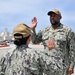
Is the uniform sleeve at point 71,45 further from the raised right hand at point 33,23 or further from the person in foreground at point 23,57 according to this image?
the person in foreground at point 23,57

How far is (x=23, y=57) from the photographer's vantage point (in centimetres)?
488

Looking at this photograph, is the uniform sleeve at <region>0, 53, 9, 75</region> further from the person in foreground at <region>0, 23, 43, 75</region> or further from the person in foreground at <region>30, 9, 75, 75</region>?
the person in foreground at <region>30, 9, 75, 75</region>

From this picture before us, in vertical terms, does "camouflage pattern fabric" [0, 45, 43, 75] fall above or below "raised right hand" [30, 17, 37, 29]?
below

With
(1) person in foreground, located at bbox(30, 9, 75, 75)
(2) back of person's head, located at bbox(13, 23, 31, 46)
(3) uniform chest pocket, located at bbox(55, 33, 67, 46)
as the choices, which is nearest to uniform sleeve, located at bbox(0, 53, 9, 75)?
(2) back of person's head, located at bbox(13, 23, 31, 46)

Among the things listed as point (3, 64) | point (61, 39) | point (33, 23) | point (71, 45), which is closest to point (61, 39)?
point (61, 39)

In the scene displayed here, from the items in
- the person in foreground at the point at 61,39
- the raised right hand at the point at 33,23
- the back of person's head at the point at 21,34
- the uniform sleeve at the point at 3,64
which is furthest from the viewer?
the raised right hand at the point at 33,23

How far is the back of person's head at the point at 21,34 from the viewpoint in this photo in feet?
15.9

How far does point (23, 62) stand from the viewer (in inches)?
192

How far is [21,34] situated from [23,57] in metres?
0.25

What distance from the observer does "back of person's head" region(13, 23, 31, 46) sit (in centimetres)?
486

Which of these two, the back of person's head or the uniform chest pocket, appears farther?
the uniform chest pocket

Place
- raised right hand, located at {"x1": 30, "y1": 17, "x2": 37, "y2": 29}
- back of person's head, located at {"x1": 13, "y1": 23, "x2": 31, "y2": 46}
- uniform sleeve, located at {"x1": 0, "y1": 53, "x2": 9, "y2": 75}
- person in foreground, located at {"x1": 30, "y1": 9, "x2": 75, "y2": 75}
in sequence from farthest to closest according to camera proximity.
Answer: raised right hand, located at {"x1": 30, "y1": 17, "x2": 37, "y2": 29}, person in foreground, located at {"x1": 30, "y1": 9, "x2": 75, "y2": 75}, uniform sleeve, located at {"x1": 0, "y1": 53, "x2": 9, "y2": 75}, back of person's head, located at {"x1": 13, "y1": 23, "x2": 31, "y2": 46}

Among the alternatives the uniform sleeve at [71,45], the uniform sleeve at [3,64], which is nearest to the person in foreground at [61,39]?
the uniform sleeve at [71,45]

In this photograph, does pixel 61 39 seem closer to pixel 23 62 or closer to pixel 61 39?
pixel 61 39
